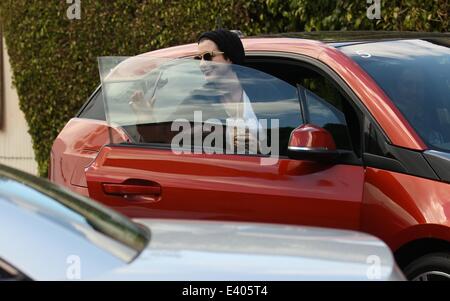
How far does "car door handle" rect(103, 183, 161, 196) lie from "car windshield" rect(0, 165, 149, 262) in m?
1.38

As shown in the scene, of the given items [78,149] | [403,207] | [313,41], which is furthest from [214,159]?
[78,149]

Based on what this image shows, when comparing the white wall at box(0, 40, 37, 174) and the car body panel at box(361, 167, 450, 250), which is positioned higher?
the car body panel at box(361, 167, 450, 250)

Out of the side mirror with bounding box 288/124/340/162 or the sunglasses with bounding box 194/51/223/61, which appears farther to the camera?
the sunglasses with bounding box 194/51/223/61

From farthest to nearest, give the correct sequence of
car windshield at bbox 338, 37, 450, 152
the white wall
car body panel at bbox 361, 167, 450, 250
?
the white wall → car windshield at bbox 338, 37, 450, 152 → car body panel at bbox 361, 167, 450, 250

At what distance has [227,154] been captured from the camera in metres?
4.56

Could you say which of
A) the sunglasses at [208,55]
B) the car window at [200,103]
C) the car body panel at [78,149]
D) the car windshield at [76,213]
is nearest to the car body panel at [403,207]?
the car window at [200,103]

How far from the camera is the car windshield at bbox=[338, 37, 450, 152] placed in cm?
420

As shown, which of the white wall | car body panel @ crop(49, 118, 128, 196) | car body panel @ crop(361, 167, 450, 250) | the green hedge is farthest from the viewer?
the white wall

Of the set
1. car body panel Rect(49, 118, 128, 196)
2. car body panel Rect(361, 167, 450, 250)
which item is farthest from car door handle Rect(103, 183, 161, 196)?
car body panel Rect(361, 167, 450, 250)

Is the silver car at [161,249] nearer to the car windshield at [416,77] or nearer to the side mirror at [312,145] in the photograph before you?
the side mirror at [312,145]

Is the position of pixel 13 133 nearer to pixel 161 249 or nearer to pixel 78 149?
pixel 78 149

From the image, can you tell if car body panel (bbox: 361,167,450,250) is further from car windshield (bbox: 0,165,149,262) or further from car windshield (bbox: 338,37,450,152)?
car windshield (bbox: 0,165,149,262)

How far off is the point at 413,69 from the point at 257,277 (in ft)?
7.84
